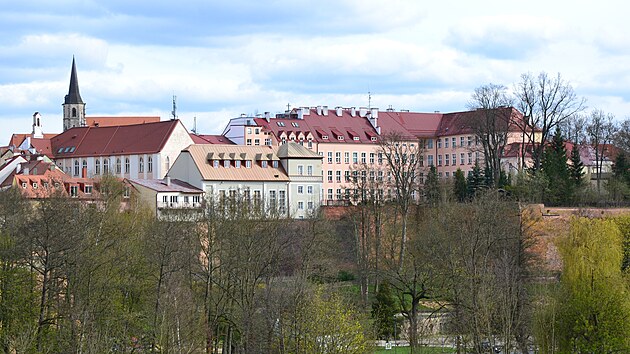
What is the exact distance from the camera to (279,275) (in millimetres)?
59312

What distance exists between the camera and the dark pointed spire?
153 meters

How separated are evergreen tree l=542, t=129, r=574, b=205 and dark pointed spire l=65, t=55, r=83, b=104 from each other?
86959mm

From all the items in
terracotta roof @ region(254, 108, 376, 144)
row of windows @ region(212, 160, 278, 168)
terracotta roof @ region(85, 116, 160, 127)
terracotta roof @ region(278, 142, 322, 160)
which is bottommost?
row of windows @ region(212, 160, 278, 168)

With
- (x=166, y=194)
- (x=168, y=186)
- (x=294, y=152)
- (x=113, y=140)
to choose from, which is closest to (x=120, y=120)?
(x=113, y=140)

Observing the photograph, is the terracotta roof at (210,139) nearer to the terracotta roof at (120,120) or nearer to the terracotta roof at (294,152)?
the terracotta roof at (294,152)

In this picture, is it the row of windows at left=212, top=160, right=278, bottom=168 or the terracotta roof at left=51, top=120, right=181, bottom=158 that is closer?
the row of windows at left=212, top=160, right=278, bottom=168

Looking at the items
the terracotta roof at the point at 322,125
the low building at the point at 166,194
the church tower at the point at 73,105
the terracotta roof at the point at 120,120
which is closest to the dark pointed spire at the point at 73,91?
the church tower at the point at 73,105

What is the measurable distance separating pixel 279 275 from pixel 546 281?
1240 centimetres

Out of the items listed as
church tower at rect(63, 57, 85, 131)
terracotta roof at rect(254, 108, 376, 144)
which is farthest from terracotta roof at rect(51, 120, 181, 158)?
church tower at rect(63, 57, 85, 131)

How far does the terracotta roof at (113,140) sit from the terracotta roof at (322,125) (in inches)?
419

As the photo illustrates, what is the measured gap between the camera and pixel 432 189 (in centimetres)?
8456

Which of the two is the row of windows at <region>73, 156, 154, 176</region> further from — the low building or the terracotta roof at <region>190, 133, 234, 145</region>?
the low building

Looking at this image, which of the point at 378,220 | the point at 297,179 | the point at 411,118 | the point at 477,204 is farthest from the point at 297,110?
the point at 477,204

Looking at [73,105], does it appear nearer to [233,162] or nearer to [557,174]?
[233,162]
